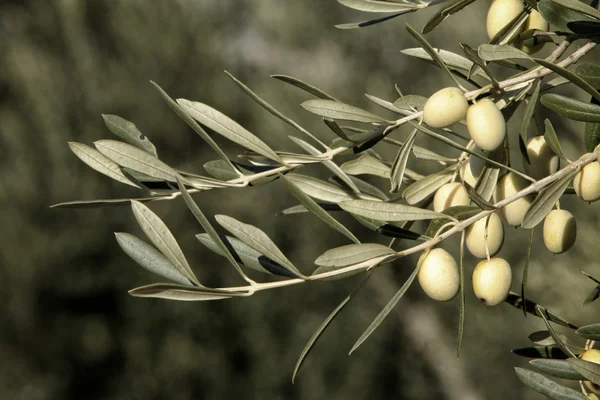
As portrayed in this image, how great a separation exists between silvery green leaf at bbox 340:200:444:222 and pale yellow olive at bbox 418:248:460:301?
0.02 meters

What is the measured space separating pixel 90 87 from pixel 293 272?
6.60 feet

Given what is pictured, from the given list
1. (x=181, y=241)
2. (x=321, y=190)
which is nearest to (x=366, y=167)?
(x=321, y=190)

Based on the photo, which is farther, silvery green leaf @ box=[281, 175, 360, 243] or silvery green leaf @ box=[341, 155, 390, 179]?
silvery green leaf @ box=[341, 155, 390, 179]

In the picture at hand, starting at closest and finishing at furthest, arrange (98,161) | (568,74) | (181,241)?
1. (568,74)
2. (98,161)
3. (181,241)

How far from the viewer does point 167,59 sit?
7.98ft

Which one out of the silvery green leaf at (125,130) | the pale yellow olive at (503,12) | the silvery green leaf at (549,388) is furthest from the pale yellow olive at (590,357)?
the silvery green leaf at (125,130)

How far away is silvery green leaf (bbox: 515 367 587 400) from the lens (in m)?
0.43

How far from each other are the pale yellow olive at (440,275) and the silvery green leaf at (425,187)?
2.1 inches

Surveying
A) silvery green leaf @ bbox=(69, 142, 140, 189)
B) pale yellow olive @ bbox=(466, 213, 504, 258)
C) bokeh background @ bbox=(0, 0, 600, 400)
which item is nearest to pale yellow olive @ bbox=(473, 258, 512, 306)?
pale yellow olive @ bbox=(466, 213, 504, 258)

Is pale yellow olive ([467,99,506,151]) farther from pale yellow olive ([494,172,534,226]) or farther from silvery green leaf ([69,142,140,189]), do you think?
silvery green leaf ([69,142,140,189])

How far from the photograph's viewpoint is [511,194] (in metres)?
0.42

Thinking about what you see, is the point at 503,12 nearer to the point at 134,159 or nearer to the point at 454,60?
the point at 454,60

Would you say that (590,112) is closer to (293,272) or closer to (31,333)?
(293,272)

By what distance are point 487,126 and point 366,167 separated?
145 millimetres
